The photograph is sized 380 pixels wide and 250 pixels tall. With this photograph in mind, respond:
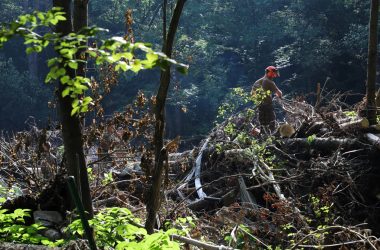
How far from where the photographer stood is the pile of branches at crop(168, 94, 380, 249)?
6.06 meters

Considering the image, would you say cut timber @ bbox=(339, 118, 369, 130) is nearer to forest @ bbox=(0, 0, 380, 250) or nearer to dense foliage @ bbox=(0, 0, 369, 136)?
forest @ bbox=(0, 0, 380, 250)

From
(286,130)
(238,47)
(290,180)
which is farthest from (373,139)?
(238,47)

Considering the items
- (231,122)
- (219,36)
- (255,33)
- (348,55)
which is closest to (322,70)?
(348,55)

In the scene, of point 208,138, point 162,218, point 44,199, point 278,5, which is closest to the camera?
point 44,199

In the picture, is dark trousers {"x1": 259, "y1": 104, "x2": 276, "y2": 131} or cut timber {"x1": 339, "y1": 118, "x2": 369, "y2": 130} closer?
cut timber {"x1": 339, "y1": 118, "x2": 369, "y2": 130}

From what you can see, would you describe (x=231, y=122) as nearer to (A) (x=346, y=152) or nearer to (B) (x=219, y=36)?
(A) (x=346, y=152)

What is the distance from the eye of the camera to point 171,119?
95.6 feet

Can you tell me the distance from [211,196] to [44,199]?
3361mm

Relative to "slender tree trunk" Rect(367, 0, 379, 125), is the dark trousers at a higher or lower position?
lower

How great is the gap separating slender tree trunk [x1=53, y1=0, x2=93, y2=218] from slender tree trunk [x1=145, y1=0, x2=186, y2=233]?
507 mm

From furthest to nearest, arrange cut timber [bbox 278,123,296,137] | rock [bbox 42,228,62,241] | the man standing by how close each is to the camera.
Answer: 1. the man standing
2. cut timber [bbox 278,123,296,137]
3. rock [bbox 42,228,62,241]

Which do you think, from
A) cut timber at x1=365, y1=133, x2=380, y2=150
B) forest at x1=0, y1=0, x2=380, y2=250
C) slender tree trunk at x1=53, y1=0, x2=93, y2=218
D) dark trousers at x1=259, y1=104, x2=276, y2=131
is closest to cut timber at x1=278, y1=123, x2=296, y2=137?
forest at x1=0, y1=0, x2=380, y2=250

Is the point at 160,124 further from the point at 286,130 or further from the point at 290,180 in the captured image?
the point at 286,130

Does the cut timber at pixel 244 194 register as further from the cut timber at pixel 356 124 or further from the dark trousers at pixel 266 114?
the dark trousers at pixel 266 114
